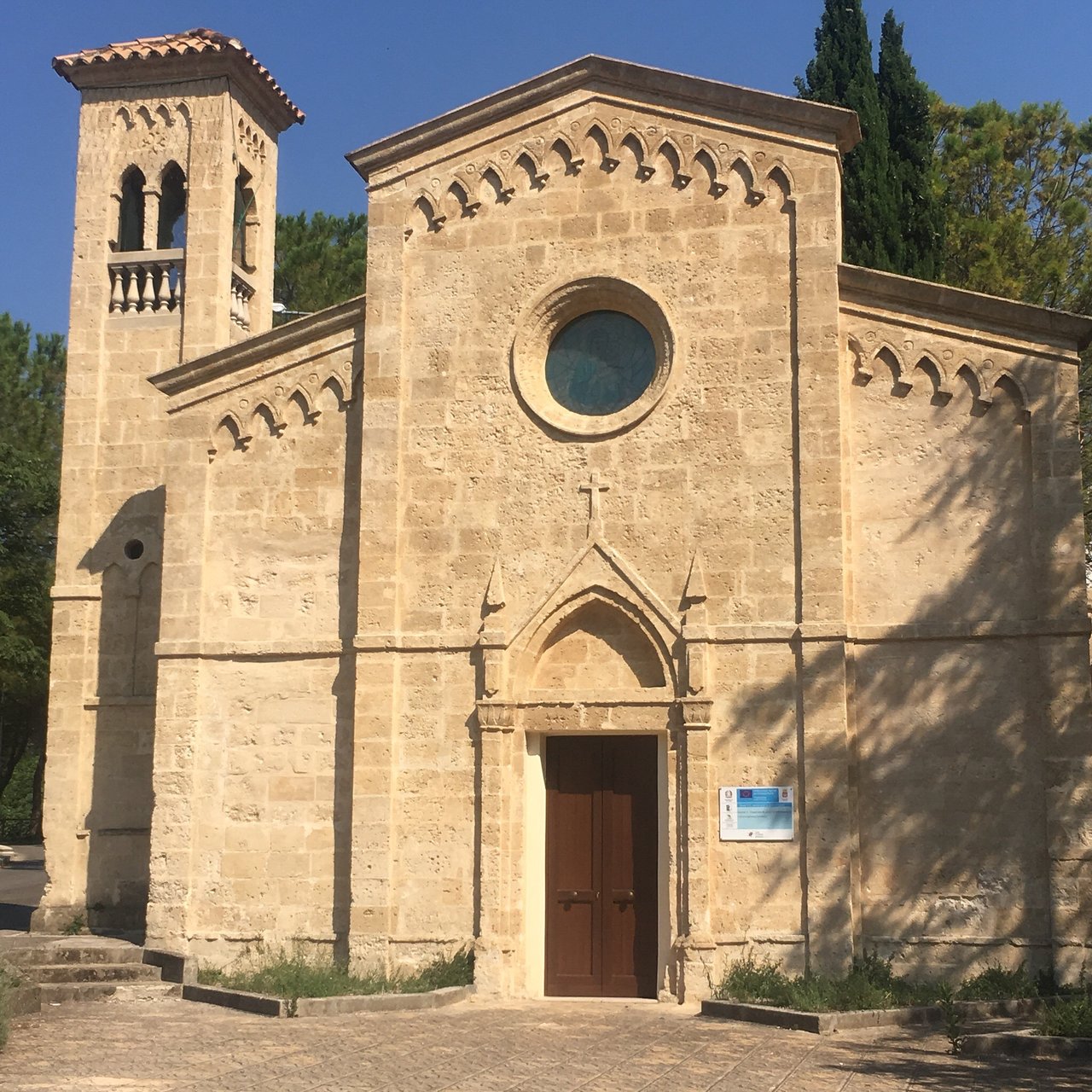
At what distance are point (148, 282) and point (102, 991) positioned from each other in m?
8.77

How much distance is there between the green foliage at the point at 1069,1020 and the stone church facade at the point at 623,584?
1340 millimetres

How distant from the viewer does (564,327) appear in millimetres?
13992

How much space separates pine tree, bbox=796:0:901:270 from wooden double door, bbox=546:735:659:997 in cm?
859

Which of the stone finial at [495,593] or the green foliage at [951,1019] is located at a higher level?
the stone finial at [495,593]

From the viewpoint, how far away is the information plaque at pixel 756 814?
40.5ft

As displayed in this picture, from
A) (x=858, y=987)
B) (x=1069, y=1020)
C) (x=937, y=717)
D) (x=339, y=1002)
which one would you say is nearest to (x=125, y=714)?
(x=339, y=1002)

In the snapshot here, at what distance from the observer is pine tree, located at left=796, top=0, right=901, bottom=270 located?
18625 mm

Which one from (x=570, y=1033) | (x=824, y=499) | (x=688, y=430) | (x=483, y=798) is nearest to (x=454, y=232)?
(x=688, y=430)

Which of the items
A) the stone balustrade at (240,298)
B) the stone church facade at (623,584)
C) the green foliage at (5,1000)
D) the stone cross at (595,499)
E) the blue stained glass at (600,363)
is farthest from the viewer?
the stone balustrade at (240,298)

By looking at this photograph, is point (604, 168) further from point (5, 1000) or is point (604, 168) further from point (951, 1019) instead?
point (5, 1000)

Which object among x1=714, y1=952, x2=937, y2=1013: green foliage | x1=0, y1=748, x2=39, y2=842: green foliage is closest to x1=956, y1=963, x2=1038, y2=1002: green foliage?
x1=714, y1=952, x2=937, y2=1013: green foliage

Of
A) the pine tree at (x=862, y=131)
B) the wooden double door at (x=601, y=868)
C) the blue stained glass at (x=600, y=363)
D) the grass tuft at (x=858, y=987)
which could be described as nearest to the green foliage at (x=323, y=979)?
the wooden double door at (x=601, y=868)

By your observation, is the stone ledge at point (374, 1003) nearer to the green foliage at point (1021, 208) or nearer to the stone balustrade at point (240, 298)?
the stone balustrade at point (240, 298)

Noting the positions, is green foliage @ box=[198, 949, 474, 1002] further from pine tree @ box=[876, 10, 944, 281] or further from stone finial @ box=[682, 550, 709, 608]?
pine tree @ box=[876, 10, 944, 281]
